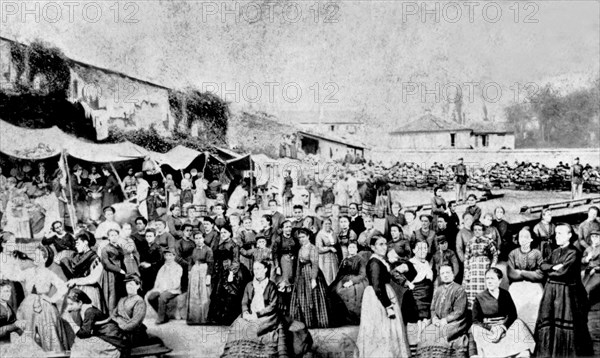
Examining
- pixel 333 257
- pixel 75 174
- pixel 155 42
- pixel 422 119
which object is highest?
pixel 155 42

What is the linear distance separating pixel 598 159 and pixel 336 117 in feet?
8.74

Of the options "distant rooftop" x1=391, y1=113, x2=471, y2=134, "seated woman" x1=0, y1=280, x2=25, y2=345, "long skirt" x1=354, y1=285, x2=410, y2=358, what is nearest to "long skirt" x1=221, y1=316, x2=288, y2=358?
"long skirt" x1=354, y1=285, x2=410, y2=358

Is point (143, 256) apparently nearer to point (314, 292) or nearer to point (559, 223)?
point (314, 292)

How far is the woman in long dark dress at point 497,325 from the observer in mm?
7434

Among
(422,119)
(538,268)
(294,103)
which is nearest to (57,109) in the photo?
(294,103)

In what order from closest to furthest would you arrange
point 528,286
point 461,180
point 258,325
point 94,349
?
point 94,349, point 258,325, point 528,286, point 461,180

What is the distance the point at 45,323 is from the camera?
746 centimetres

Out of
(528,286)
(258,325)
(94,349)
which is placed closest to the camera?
(94,349)

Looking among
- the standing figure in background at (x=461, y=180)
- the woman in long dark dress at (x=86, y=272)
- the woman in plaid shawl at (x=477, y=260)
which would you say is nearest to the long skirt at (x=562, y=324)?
the woman in plaid shawl at (x=477, y=260)

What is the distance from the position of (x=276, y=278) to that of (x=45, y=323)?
221 cm

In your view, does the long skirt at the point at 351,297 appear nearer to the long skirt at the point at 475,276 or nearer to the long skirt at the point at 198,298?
the long skirt at the point at 475,276

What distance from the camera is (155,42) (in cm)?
769

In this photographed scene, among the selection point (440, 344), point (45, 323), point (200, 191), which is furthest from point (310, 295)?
point (45, 323)

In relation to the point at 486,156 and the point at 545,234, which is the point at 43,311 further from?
the point at 545,234
